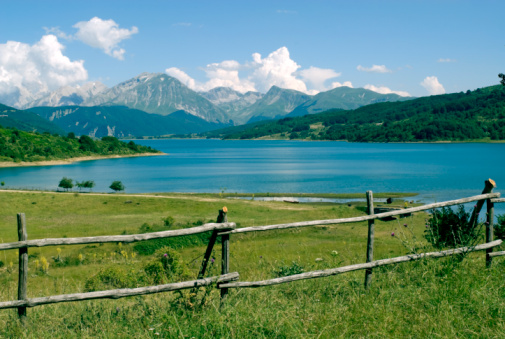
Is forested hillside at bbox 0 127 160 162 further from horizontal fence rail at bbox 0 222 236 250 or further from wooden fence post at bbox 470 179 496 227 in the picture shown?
wooden fence post at bbox 470 179 496 227

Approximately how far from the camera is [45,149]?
155000 millimetres

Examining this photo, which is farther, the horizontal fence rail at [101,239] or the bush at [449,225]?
the bush at [449,225]

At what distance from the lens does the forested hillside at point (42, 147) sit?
14450 cm

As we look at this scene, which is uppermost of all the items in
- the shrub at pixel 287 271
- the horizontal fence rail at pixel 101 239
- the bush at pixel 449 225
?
the horizontal fence rail at pixel 101 239

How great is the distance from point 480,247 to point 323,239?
21.2 meters

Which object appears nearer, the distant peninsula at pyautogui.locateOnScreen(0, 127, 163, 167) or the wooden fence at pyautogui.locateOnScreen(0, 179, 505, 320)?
the wooden fence at pyautogui.locateOnScreen(0, 179, 505, 320)

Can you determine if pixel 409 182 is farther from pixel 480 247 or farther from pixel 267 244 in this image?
pixel 480 247

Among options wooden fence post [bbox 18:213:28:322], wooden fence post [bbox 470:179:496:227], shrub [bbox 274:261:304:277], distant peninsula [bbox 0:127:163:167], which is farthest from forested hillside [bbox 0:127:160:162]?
wooden fence post [bbox 470:179:496:227]

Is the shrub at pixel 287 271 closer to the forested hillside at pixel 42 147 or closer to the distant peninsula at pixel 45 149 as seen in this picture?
the distant peninsula at pixel 45 149

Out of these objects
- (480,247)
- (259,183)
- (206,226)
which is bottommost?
(259,183)

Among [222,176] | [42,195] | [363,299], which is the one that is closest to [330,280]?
[363,299]

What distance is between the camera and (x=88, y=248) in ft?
89.1

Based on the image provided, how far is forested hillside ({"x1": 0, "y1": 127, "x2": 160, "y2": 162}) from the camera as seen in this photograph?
474 ft

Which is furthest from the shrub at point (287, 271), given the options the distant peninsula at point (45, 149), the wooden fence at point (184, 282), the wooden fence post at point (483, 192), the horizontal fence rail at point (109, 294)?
the distant peninsula at point (45, 149)
